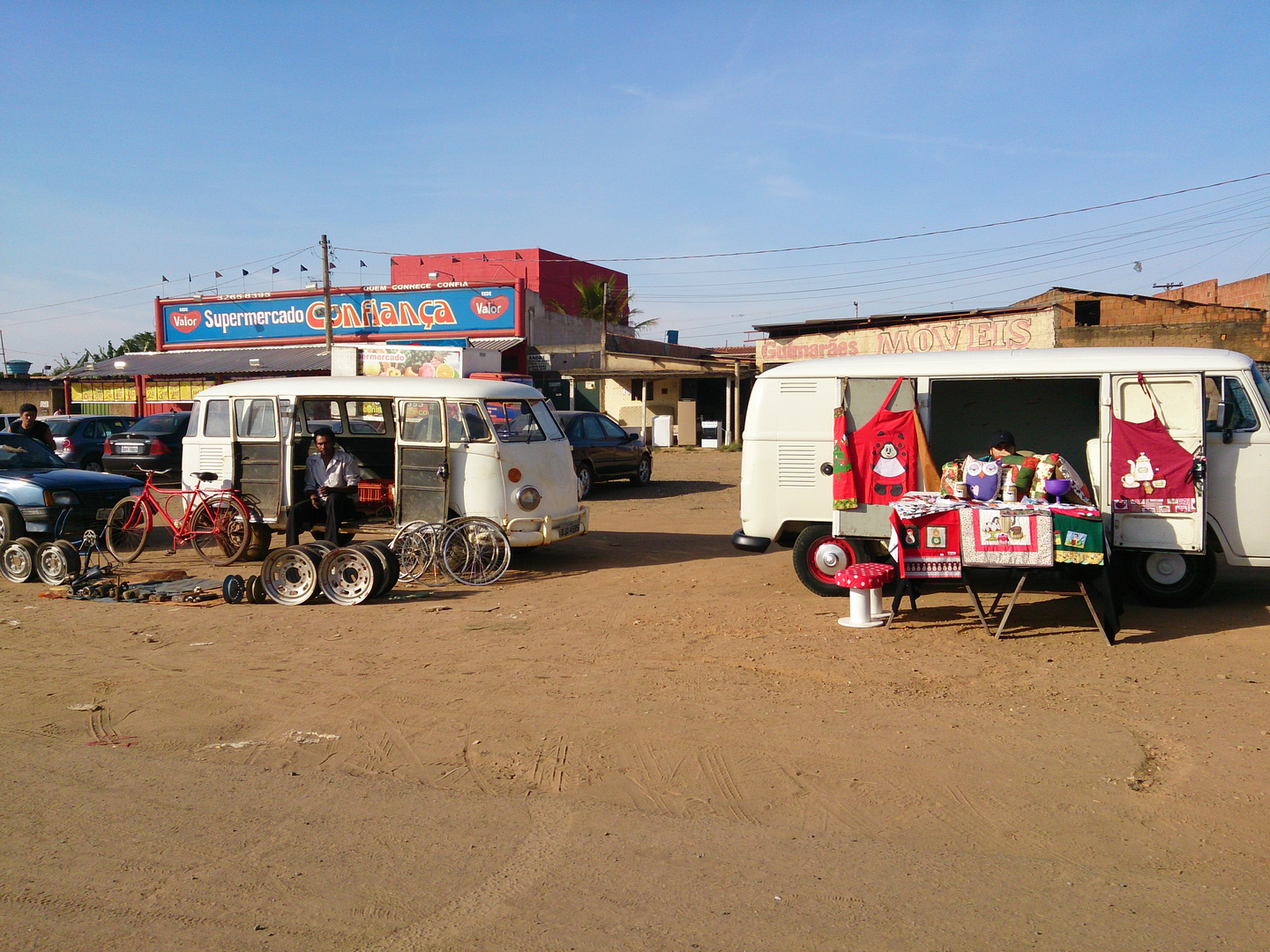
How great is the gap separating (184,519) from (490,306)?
63.1 feet

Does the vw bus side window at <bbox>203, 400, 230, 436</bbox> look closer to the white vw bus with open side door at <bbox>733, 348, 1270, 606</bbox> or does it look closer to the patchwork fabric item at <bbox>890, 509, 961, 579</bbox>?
the white vw bus with open side door at <bbox>733, 348, 1270, 606</bbox>

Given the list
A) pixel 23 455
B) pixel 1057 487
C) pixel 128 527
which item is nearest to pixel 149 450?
pixel 23 455

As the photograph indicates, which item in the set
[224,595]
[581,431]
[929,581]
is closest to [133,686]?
[224,595]

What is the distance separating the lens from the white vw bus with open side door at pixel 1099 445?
313 inches

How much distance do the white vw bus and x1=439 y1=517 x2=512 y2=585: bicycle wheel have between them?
0.72ft

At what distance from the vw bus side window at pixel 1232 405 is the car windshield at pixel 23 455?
13.0 meters

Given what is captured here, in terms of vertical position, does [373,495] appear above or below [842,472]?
below

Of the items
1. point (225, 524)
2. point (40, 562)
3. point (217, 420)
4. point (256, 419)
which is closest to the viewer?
point (40, 562)

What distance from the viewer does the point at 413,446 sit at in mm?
10461

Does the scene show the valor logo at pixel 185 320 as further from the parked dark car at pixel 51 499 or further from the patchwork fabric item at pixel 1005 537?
the patchwork fabric item at pixel 1005 537

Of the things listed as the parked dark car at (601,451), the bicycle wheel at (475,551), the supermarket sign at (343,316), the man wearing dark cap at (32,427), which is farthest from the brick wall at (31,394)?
the bicycle wheel at (475,551)

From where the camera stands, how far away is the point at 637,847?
4.07 metres

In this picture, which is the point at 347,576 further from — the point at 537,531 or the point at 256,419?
the point at 256,419

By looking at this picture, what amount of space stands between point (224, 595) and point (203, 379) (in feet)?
81.6
